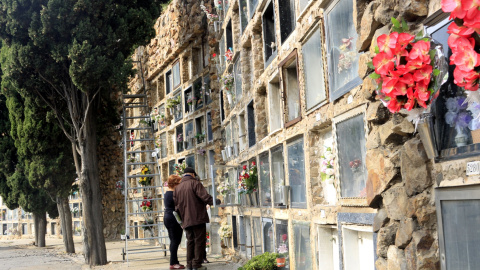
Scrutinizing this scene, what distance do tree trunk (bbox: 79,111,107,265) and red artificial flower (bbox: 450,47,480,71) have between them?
8813 millimetres

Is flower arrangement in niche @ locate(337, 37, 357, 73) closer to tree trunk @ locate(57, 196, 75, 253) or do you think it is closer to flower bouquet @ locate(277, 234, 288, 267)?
flower bouquet @ locate(277, 234, 288, 267)

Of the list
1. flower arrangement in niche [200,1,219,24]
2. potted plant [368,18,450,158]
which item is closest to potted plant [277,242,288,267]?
potted plant [368,18,450,158]

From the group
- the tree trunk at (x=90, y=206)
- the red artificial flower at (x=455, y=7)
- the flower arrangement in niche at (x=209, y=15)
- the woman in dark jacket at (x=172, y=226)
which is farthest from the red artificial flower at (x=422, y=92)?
the tree trunk at (x=90, y=206)

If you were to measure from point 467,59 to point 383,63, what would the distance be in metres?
0.43

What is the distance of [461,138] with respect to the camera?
2.09 metres

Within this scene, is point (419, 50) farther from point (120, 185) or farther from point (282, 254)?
point (120, 185)

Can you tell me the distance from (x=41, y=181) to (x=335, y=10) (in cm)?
1101

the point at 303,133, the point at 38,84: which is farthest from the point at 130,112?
the point at 303,133

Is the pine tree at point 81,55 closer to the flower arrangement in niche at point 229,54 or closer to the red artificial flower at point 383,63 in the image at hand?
the flower arrangement in niche at point 229,54

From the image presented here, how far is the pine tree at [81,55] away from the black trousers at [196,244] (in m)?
3.48

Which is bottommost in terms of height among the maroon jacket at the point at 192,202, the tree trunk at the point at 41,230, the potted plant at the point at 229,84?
the tree trunk at the point at 41,230

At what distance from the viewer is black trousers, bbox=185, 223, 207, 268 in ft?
21.8

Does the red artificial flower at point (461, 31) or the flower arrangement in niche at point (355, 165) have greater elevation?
the red artificial flower at point (461, 31)

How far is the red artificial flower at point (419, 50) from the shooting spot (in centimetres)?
211
